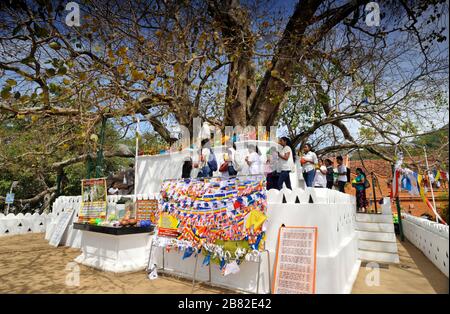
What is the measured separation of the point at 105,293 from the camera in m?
4.66

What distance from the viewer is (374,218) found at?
307 inches

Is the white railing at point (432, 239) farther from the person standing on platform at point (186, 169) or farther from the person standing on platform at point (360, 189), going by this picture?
the person standing on platform at point (186, 169)

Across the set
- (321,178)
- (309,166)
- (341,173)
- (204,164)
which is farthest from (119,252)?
(341,173)

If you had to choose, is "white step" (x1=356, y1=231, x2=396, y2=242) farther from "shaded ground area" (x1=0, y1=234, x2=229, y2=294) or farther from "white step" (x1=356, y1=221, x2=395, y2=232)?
"shaded ground area" (x1=0, y1=234, x2=229, y2=294)

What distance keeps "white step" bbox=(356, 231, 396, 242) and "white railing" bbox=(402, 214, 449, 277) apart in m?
0.80

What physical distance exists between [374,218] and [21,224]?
14188 mm

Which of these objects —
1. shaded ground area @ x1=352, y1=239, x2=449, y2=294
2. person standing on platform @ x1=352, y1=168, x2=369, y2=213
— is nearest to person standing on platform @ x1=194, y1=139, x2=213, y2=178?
shaded ground area @ x1=352, y1=239, x2=449, y2=294

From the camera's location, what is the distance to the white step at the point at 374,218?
7.60 metres

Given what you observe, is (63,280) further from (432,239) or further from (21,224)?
(21,224)

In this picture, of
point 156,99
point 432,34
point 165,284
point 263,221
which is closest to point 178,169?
point 156,99

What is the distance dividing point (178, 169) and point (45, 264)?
159 inches

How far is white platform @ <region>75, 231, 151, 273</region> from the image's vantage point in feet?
19.4

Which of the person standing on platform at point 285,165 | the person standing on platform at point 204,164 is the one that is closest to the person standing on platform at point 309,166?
the person standing on platform at point 285,165

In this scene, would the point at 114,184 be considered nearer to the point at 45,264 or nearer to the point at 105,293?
the point at 45,264
